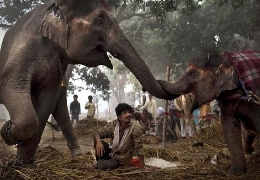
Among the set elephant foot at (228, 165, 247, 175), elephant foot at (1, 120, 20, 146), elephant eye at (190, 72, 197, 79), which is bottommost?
elephant foot at (228, 165, 247, 175)

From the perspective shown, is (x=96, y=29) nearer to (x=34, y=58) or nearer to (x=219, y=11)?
(x=34, y=58)

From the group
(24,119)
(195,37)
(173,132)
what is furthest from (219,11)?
(24,119)

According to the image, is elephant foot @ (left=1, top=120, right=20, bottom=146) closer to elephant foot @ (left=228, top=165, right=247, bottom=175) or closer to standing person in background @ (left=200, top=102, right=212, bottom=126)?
elephant foot @ (left=228, top=165, right=247, bottom=175)

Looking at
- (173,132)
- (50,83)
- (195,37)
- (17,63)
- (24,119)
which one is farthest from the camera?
(195,37)

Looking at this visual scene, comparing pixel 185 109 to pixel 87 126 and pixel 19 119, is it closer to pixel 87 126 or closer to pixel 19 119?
pixel 87 126

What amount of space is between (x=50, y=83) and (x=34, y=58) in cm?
39

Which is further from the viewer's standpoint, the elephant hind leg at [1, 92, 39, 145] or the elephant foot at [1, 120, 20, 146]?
the elephant foot at [1, 120, 20, 146]

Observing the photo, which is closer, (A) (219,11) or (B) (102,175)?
(B) (102,175)

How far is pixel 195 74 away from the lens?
12.4 feet

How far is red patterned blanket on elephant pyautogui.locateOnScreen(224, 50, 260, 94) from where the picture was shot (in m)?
3.46

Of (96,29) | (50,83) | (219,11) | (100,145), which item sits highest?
(219,11)

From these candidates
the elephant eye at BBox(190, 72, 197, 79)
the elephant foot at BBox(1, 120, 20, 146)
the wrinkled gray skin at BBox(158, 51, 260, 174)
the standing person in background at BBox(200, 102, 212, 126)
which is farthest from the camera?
the standing person in background at BBox(200, 102, 212, 126)

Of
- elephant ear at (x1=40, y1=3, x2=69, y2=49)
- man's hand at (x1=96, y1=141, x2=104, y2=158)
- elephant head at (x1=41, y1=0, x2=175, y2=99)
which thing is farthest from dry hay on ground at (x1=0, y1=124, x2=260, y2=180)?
elephant ear at (x1=40, y1=3, x2=69, y2=49)

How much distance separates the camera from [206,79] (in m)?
3.70
